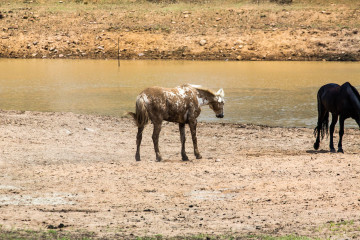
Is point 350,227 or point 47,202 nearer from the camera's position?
point 350,227

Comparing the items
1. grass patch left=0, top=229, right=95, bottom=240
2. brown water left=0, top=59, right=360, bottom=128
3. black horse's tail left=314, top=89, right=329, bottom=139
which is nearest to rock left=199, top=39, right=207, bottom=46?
brown water left=0, top=59, right=360, bottom=128

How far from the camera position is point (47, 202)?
32.3 feet

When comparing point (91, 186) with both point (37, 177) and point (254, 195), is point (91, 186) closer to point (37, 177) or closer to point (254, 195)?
point (37, 177)

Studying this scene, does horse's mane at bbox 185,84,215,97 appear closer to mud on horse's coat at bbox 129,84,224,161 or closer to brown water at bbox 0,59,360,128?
mud on horse's coat at bbox 129,84,224,161

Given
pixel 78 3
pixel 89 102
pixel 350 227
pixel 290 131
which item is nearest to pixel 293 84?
pixel 89 102

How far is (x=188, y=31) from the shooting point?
167 ft

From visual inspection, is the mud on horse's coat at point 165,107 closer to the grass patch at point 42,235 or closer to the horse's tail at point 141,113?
the horse's tail at point 141,113

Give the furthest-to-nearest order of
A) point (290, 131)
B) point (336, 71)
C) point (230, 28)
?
point (230, 28) → point (336, 71) → point (290, 131)

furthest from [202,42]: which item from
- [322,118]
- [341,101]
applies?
[341,101]

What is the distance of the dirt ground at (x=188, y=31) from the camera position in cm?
4712

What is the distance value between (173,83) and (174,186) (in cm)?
1979

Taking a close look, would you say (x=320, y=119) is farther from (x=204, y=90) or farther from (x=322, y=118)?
(x=204, y=90)

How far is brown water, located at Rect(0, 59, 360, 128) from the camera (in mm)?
23328

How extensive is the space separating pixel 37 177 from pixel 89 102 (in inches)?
539
